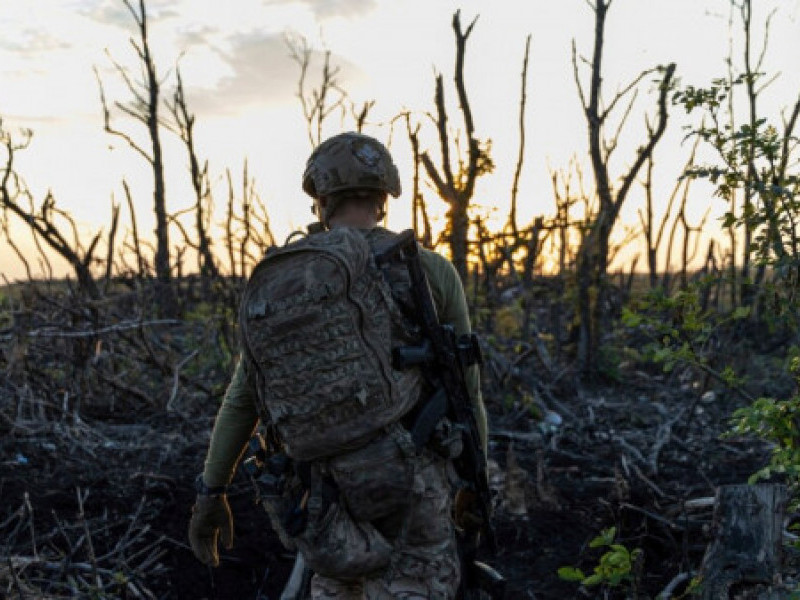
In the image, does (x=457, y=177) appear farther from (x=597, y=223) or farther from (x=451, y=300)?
(x=451, y=300)

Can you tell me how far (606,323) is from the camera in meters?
14.2

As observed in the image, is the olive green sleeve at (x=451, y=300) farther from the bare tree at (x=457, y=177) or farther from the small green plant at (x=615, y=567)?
the bare tree at (x=457, y=177)

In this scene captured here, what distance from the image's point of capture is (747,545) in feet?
12.4

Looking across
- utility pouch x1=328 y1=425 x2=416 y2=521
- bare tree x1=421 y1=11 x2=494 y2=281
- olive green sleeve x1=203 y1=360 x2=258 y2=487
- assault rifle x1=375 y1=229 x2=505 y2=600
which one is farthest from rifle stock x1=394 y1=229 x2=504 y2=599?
bare tree x1=421 y1=11 x2=494 y2=281

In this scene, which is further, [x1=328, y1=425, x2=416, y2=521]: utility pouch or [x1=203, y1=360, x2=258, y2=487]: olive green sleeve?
[x1=203, y1=360, x2=258, y2=487]: olive green sleeve

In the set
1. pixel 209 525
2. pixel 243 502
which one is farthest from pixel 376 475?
pixel 243 502

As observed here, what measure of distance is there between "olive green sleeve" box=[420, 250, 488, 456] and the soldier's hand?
0.88 meters

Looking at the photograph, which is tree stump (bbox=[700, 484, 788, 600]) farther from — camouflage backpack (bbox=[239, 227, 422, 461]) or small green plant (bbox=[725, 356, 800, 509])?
camouflage backpack (bbox=[239, 227, 422, 461])

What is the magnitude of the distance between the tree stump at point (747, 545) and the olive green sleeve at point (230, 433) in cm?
199

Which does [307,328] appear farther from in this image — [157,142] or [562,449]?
[157,142]

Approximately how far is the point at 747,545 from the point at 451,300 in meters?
1.76

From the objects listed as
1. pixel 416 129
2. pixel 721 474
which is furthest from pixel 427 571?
pixel 416 129

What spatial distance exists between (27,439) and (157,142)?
1503 centimetres

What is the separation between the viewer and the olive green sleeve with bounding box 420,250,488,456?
292 centimetres
